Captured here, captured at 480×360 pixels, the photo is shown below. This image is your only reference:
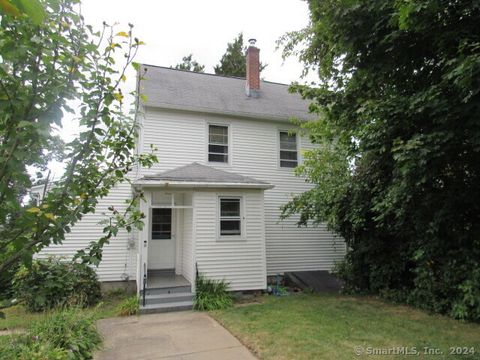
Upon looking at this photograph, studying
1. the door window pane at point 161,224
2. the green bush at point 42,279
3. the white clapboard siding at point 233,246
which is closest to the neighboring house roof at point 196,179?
the white clapboard siding at point 233,246

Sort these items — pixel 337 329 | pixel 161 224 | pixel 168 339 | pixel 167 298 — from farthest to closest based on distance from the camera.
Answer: pixel 161 224
pixel 167 298
pixel 337 329
pixel 168 339

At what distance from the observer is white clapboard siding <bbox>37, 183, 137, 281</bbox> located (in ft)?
32.7

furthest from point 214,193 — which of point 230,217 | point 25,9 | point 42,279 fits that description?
point 25,9

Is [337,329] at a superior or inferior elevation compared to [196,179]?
inferior

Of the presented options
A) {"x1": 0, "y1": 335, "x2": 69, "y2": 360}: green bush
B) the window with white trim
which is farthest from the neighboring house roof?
{"x1": 0, "y1": 335, "x2": 69, "y2": 360}: green bush

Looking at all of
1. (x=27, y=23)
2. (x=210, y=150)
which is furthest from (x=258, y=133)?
(x=27, y=23)

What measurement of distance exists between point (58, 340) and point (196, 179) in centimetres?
518

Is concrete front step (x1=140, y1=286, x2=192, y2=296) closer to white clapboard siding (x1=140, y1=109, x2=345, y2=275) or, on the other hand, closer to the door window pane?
the door window pane

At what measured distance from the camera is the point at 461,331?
5996 millimetres

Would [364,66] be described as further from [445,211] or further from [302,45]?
[302,45]

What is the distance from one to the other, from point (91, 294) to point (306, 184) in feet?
26.6

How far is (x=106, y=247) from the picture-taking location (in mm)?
10055

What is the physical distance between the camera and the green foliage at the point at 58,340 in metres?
4.24

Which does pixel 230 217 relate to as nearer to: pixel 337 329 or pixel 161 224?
pixel 161 224
